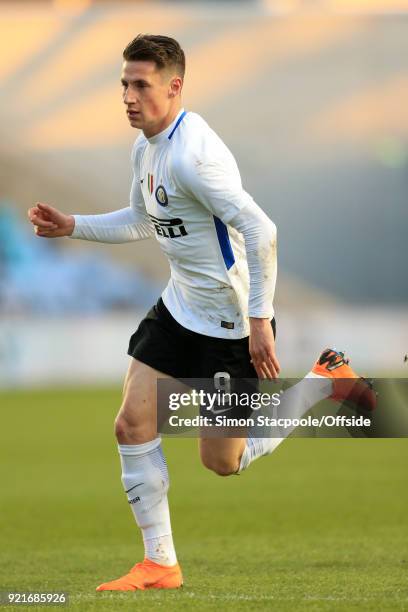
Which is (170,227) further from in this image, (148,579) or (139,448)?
(148,579)

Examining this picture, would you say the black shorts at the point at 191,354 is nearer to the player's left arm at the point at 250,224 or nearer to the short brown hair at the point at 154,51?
the player's left arm at the point at 250,224

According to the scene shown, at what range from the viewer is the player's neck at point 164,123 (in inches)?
235

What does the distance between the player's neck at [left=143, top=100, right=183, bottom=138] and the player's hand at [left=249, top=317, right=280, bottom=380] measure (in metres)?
0.99

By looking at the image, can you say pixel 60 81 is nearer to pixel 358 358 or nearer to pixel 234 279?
pixel 358 358

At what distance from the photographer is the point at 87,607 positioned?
215 inches

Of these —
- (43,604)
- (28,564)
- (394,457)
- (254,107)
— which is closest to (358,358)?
(254,107)

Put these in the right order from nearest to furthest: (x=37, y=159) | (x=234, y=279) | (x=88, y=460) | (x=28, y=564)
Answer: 1. (x=234, y=279)
2. (x=28, y=564)
3. (x=88, y=460)
4. (x=37, y=159)

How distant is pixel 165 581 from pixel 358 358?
58.2ft

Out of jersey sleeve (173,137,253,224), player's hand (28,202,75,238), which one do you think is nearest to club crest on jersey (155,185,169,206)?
jersey sleeve (173,137,253,224)

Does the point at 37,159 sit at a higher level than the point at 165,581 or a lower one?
higher

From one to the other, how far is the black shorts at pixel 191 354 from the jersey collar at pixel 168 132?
859 mm

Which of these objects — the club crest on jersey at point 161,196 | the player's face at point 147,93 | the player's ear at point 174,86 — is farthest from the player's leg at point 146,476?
the player's ear at point 174,86

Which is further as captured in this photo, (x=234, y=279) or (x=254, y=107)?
Answer: (x=254, y=107)
